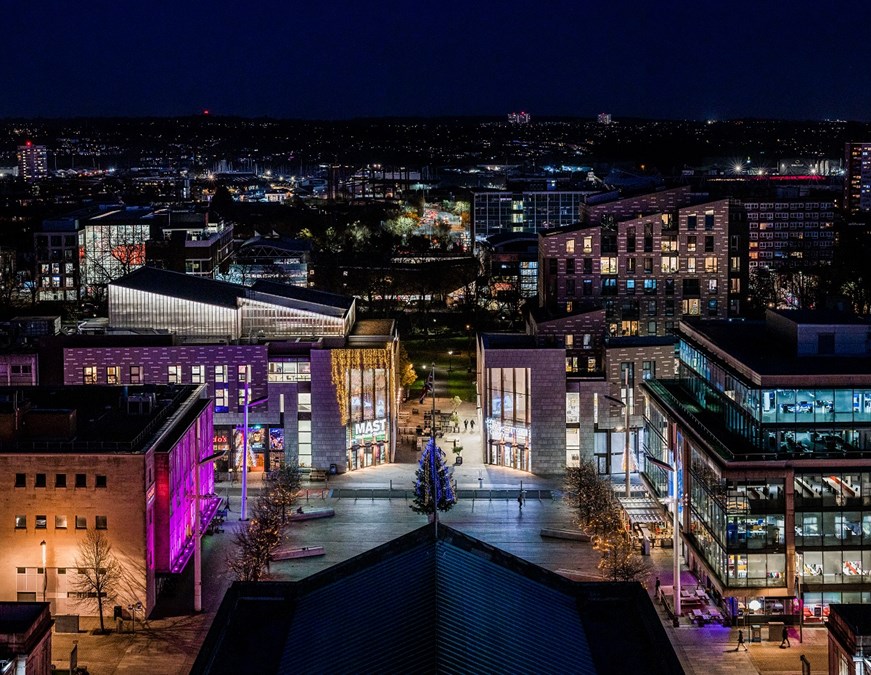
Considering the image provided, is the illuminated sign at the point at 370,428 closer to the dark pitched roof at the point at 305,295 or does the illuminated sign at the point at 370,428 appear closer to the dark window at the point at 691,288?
the dark pitched roof at the point at 305,295

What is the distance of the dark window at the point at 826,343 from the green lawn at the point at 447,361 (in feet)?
114

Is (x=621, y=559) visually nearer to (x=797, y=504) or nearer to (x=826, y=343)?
(x=797, y=504)

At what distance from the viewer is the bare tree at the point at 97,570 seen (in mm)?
43688

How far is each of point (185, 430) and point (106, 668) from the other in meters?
11.2

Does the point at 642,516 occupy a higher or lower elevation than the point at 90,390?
lower

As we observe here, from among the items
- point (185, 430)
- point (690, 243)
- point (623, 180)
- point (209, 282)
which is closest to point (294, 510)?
point (185, 430)

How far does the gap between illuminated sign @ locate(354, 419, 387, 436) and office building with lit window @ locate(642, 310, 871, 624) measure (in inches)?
822

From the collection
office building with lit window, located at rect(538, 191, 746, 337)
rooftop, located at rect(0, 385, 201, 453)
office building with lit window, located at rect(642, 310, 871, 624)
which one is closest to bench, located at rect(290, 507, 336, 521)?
rooftop, located at rect(0, 385, 201, 453)

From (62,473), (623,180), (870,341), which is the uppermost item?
(623,180)

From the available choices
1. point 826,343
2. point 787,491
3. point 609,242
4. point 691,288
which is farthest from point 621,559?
point 691,288

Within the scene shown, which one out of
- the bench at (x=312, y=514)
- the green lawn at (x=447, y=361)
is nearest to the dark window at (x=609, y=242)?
the green lawn at (x=447, y=361)

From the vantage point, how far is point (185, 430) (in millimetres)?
49688

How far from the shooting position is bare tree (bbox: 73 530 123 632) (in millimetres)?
43688

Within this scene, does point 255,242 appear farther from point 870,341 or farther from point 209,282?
point 870,341
